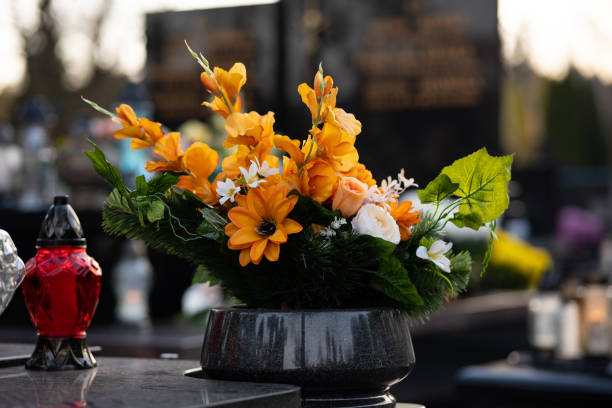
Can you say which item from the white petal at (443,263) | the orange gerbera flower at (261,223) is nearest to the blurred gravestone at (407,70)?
the white petal at (443,263)

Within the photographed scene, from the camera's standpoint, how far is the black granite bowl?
1396mm

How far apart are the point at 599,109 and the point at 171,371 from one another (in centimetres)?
3608

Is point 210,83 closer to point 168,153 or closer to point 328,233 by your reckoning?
point 168,153

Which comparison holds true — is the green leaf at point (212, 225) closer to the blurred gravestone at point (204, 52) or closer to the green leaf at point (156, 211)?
the green leaf at point (156, 211)

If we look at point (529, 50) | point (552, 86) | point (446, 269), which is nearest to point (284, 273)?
point (446, 269)

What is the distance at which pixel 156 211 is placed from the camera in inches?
56.6

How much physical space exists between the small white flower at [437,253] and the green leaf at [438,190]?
65 mm

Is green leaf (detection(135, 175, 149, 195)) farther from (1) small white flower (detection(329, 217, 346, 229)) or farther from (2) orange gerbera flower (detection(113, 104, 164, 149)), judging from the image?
(1) small white flower (detection(329, 217, 346, 229))

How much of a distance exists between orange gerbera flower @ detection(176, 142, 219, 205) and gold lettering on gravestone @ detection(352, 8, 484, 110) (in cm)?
613

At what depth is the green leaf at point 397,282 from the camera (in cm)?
144

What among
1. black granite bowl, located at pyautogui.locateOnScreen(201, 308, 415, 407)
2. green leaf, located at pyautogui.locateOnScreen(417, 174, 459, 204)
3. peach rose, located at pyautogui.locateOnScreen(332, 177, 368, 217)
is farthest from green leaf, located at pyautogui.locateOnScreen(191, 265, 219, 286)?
green leaf, located at pyautogui.locateOnScreen(417, 174, 459, 204)

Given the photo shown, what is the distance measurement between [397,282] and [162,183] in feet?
1.16

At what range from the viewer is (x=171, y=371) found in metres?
1.56

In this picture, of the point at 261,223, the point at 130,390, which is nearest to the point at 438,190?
the point at 261,223
